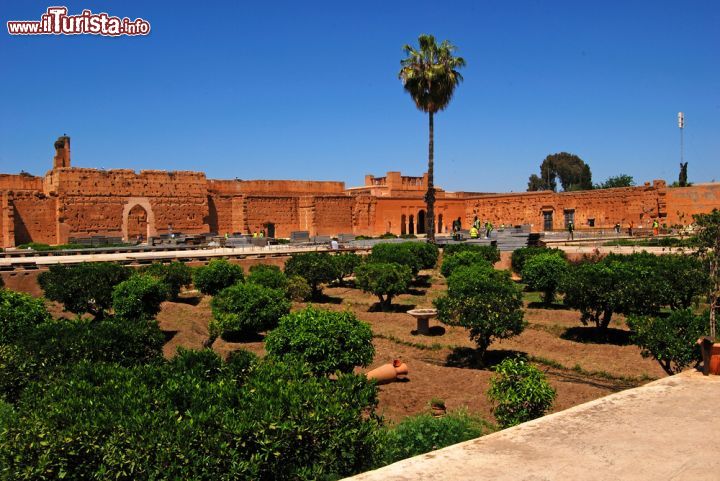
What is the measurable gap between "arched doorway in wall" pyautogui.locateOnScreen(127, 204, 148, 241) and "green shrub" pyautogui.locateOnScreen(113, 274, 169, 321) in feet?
62.8

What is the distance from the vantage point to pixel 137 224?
34.7m

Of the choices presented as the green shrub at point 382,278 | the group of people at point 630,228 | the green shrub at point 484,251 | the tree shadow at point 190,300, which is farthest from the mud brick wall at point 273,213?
the green shrub at point 382,278

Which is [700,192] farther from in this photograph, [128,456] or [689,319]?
[128,456]

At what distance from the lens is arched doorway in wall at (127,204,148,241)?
1357 inches

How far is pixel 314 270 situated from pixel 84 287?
7.44 meters

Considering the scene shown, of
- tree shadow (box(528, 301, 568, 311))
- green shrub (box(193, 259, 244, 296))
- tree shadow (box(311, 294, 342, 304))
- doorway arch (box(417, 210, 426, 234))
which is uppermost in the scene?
doorway arch (box(417, 210, 426, 234))

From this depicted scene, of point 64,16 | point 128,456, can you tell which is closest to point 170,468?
point 128,456

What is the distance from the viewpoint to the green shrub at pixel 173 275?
20.2 metres

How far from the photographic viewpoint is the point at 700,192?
3400 centimetres

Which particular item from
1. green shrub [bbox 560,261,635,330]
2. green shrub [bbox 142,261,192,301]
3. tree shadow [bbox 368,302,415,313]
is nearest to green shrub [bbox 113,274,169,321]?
green shrub [bbox 142,261,192,301]

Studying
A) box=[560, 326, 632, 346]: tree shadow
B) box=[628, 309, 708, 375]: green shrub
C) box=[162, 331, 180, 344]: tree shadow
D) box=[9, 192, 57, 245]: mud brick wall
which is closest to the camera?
box=[628, 309, 708, 375]: green shrub

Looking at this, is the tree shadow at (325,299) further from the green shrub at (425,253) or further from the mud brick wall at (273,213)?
the mud brick wall at (273,213)

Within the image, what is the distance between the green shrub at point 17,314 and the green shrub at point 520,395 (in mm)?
7659

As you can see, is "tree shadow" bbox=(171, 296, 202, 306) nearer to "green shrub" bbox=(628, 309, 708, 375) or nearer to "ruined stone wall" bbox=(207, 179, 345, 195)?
"green shrub" bbox=(628, 309, 708, 375)
